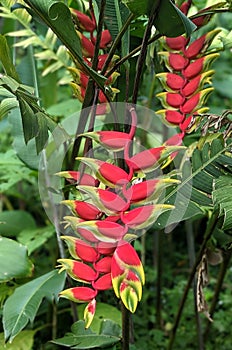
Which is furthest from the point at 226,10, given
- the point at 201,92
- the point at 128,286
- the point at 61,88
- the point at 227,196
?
the point at 61,88

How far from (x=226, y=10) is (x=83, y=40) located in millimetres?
203

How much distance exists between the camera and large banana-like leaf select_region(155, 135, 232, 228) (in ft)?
2.46

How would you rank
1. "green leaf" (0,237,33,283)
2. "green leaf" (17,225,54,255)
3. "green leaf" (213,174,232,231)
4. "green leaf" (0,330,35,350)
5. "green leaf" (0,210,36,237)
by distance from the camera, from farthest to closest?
"green leaf" (0,210,36,237), "green leaf" (17,225,54,255), "green leaf" (0,330,35,350), "green leaf" (0,237,33,283), "green leaf" (213,174,232,231)

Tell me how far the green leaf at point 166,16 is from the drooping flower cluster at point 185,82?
104mm

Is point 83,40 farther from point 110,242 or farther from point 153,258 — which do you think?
point 153,258

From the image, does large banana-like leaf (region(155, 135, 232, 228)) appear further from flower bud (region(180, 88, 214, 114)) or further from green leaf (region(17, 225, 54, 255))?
green leaf (region(17, 225, 54, 255))

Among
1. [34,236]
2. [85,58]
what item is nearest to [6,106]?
[85,58]

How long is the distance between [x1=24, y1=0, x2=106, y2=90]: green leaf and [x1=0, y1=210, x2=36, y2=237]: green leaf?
783mm

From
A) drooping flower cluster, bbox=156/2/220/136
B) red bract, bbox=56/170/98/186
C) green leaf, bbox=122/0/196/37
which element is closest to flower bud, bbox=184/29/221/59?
drooping flower cluster, bbox=156/2/220/136

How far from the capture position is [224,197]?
0.67 metres

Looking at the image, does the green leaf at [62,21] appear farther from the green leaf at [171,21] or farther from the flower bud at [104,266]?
the flower bud at [104,266]

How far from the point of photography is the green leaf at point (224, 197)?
0.64 meters

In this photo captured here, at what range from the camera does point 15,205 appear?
81.5 inches

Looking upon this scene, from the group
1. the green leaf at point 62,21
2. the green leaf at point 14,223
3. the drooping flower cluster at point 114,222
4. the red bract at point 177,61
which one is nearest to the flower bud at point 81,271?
the drooping flower cluster at point 114,222
